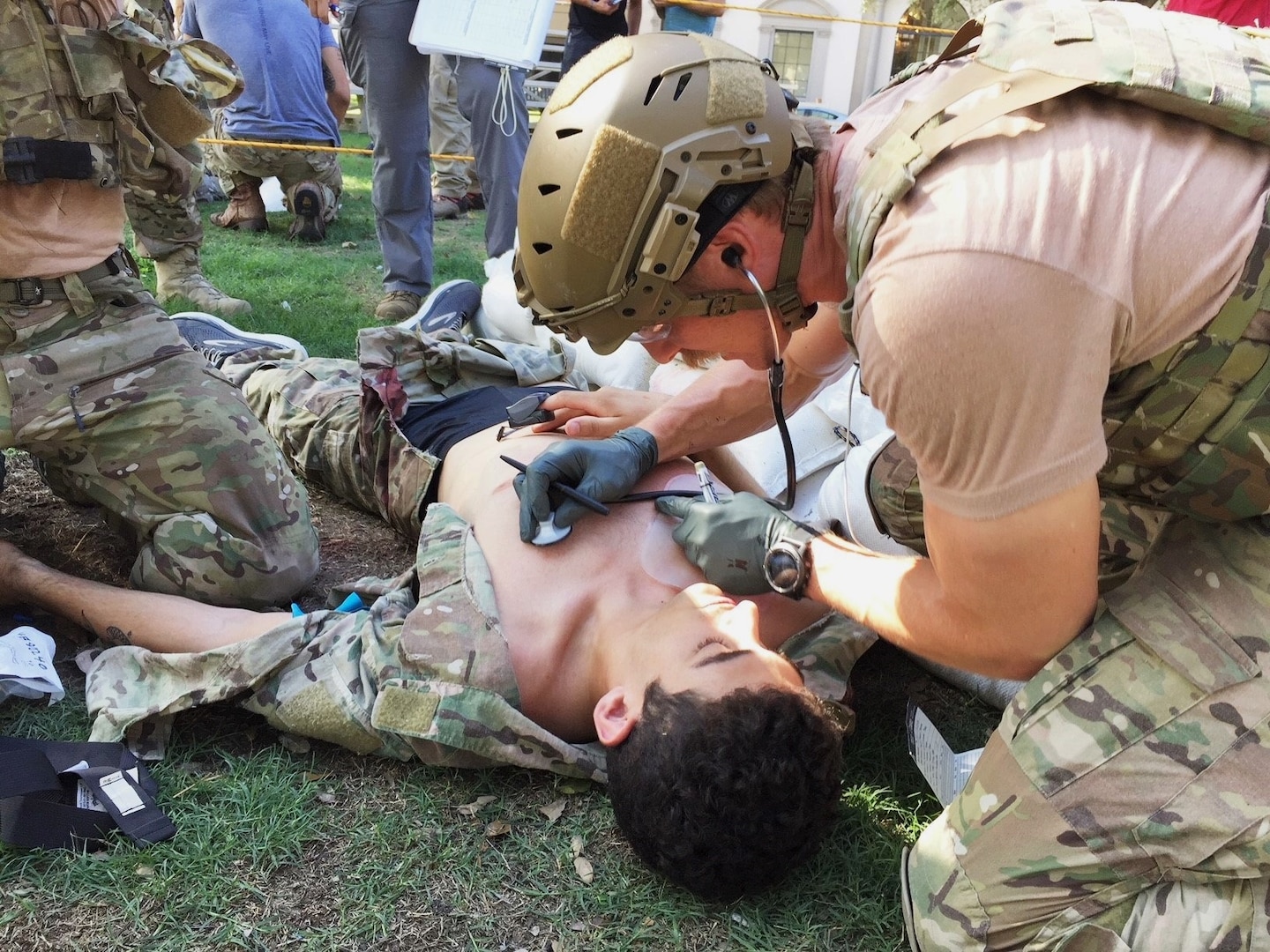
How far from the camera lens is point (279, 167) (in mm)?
6945

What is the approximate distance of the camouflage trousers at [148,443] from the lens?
9.08 ft

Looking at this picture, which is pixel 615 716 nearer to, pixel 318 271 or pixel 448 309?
pixel 448 309

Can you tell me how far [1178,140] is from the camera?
1.50 m

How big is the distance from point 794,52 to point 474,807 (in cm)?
1778

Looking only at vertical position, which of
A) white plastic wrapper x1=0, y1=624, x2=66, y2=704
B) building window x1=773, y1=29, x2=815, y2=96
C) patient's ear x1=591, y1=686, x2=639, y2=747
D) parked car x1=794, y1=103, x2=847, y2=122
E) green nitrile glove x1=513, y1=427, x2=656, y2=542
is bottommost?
building window x1=773, y1=29, x2=815, y2=96

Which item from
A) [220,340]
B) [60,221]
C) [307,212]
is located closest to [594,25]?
[307,212]

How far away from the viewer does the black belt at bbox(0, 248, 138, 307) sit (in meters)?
2.76

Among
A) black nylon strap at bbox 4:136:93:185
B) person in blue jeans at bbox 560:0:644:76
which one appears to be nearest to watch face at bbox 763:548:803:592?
black nylon strap at bbox 4:136:93:185

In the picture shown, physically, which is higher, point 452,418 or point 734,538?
point 734,538

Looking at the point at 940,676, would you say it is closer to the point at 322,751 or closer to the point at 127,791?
the point at 322,751

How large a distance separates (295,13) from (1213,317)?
23.4 feet

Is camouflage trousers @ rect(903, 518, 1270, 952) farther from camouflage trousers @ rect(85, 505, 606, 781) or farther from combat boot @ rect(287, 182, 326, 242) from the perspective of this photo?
combat boot @ rect(287, 182, 326, 242)

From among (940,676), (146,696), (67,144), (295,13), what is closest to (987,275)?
(940,676)

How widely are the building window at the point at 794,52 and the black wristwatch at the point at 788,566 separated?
16.9 metres
